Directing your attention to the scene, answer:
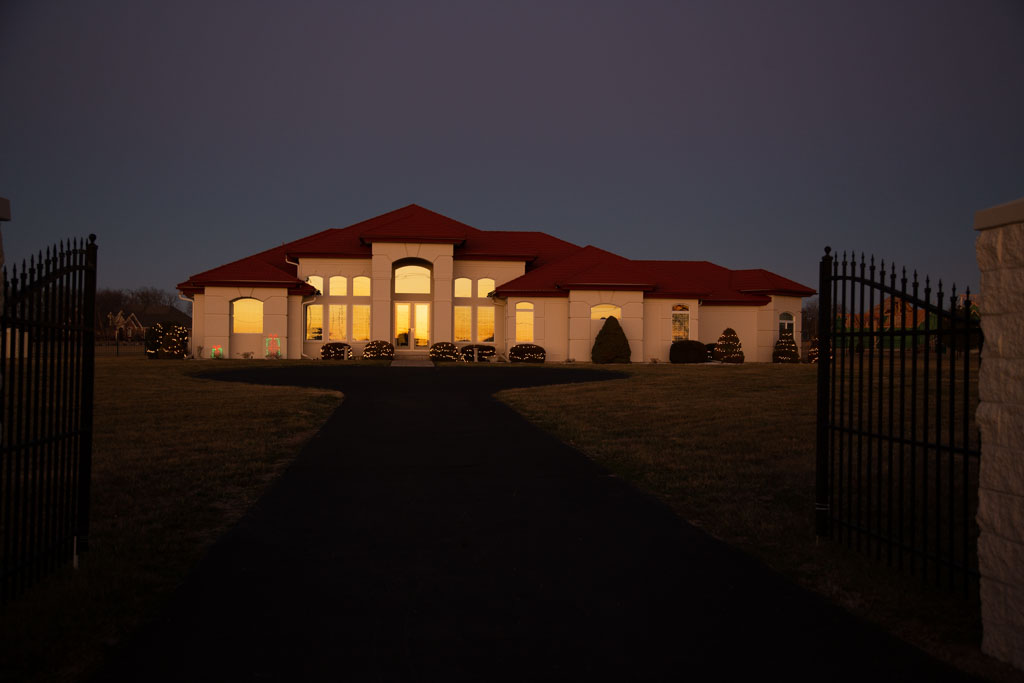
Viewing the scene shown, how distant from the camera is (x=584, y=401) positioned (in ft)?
56.6

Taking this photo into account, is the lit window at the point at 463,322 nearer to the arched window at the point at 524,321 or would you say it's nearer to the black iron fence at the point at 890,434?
the arched window at the point at 524,321

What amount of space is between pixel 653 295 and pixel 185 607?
34171mm

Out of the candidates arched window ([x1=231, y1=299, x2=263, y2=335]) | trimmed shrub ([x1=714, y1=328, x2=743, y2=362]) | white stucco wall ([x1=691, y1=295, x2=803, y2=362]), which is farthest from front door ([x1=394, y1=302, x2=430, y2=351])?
trimmed shrub ([x1=714, y1=328, x2=743, y2=362])

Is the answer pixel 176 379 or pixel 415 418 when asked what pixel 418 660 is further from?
pixel 176 379

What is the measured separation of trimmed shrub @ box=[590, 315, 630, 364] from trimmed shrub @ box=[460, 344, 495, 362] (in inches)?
212

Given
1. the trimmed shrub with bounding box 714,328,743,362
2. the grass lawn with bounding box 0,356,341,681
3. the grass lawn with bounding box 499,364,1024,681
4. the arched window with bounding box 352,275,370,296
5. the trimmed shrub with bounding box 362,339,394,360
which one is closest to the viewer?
the grass lawn with bounding box 0,356,341,681

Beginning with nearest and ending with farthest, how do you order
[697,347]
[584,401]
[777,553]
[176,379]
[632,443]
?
[777,553]
[632,443]
[584,401]
[176,379]
[697,347]

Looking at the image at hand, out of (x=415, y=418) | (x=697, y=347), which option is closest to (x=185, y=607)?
(x=415, y=418)

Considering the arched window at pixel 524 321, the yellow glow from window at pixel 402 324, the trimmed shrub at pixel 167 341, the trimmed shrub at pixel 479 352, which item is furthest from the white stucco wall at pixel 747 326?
the trimmed shrub at pixel 167 341

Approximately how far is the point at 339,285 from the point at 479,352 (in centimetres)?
837

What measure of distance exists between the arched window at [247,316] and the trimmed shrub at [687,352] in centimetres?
2114

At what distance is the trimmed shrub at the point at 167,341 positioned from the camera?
36156 mm

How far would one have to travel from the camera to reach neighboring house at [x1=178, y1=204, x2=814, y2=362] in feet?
117

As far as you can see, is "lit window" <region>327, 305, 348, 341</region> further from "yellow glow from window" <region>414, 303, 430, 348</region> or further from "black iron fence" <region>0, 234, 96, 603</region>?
"black iron fence" <region>0, 234, 96, 603</region>
